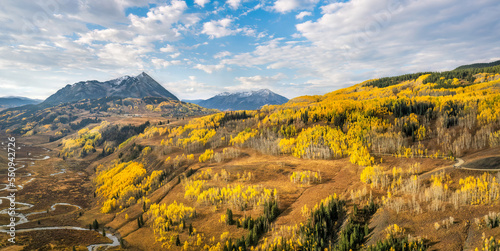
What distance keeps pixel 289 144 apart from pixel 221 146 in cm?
2655

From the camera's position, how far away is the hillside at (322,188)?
63.3ft

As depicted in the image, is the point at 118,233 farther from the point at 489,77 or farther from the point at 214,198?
the point at 489,77

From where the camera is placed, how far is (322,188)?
32.6 m

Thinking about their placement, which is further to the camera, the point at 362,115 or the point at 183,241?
the point at 362,115

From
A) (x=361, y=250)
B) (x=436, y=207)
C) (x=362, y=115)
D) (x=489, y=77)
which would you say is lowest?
(x=361, y=250)

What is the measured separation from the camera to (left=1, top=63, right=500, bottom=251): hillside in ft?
63.3

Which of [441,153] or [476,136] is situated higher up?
[476,136]

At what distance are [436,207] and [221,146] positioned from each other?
2335 inches

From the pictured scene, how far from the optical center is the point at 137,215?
148 ft

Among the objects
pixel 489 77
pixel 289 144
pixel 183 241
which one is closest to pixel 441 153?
pixel 289 144

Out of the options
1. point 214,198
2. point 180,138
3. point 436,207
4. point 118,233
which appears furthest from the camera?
point 180,138

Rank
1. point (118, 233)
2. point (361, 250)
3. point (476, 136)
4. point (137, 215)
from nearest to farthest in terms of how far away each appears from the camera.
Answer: point (361, 250) < point (476, 136) < point (118, 233) < point (137, 215)

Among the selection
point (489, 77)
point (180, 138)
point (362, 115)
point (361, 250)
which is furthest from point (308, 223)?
point (489, 77)

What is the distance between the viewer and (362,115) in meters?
51.8
